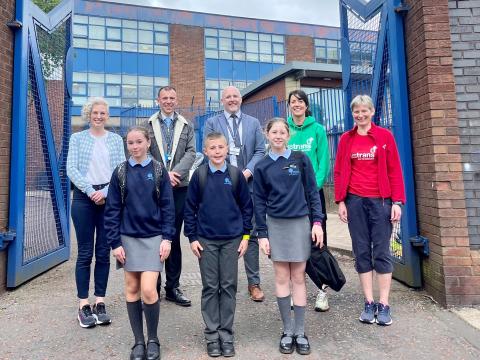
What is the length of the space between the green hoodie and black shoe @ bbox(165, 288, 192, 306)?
171 centimetres

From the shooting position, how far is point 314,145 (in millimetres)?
3904

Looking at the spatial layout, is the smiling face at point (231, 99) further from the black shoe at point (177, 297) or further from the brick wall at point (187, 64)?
the brick wall at point (187, 64)

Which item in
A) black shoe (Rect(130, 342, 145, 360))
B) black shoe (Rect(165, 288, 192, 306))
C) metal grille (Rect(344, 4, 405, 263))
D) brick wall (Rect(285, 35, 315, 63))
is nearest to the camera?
black shoe (Rect(130, 342, 145, 360))

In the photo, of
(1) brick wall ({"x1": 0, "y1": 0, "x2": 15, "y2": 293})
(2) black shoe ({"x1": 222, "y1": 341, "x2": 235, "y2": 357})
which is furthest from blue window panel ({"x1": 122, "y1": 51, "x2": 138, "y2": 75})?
(2) black shoe ({"x1": 222, "y1": 341, "x2": 235, "y2": 357})

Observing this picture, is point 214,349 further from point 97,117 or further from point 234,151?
point 97,117

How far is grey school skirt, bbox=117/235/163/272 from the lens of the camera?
2954 mm

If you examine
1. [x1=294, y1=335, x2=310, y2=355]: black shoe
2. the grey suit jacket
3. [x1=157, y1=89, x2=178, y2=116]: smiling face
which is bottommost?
[x1=294, y1=335, x2=310, y2=355]: black shoe

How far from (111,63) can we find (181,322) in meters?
31.2

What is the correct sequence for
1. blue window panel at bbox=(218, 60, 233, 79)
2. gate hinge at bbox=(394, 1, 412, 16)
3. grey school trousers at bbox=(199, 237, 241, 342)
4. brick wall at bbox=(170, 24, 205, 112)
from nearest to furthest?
grey school trousers at bbox=(199, 237, 241, 342), gate hinge at bbox=(394, 1, 412, 16), brick wall at bbox=(170, 24, 205, 112), blue window panel at bbox=(218, 60, 233, 79)

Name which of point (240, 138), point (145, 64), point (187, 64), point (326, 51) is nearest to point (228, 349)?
point (240, 138)

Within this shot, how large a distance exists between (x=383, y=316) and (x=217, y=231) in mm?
1629

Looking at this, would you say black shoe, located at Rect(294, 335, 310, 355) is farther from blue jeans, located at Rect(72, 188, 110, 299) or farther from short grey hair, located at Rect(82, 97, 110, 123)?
short grey hair, located at Rect(82, 97, 110, 123)

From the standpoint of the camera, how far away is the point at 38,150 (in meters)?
5.29

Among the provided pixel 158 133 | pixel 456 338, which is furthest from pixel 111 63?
pixel 456 338
